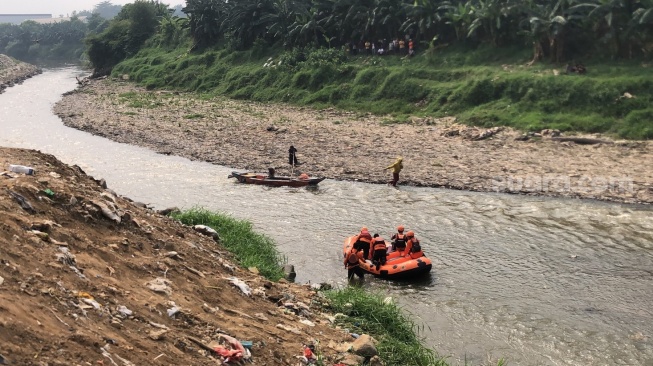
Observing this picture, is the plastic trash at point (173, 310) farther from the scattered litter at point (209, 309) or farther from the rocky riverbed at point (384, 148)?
the rocky riverbed at point (384, 148)

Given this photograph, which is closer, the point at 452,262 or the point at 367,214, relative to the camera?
the point at 452,262

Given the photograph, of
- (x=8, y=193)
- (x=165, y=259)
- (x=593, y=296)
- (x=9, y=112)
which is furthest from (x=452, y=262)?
(x=9, y=112)

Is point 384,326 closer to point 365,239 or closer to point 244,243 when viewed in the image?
point 365,239

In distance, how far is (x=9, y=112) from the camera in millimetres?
48906

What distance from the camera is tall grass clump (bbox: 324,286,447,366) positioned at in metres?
11.0

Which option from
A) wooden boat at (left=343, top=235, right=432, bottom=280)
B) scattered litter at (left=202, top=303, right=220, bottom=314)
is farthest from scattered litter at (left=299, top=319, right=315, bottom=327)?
wooden boat at (left=343, top=235, right=432, bottom=280)

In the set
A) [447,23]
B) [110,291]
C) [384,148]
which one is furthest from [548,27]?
[110,291]

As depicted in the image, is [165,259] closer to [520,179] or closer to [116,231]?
[116,231]

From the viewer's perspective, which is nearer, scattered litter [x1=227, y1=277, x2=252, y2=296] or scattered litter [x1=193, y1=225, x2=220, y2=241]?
scattered litter [x1=227, y1=277, x2=252, y2=296]

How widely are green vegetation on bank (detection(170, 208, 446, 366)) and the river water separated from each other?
769mm

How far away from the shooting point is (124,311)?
889 cm

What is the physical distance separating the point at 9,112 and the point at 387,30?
30.1 meters

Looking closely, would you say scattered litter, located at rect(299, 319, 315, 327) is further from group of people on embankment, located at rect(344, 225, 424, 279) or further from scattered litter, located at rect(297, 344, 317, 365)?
group of people on embankment, located at rect(344, 225, 424, 279)

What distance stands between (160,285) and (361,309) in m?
4.22
